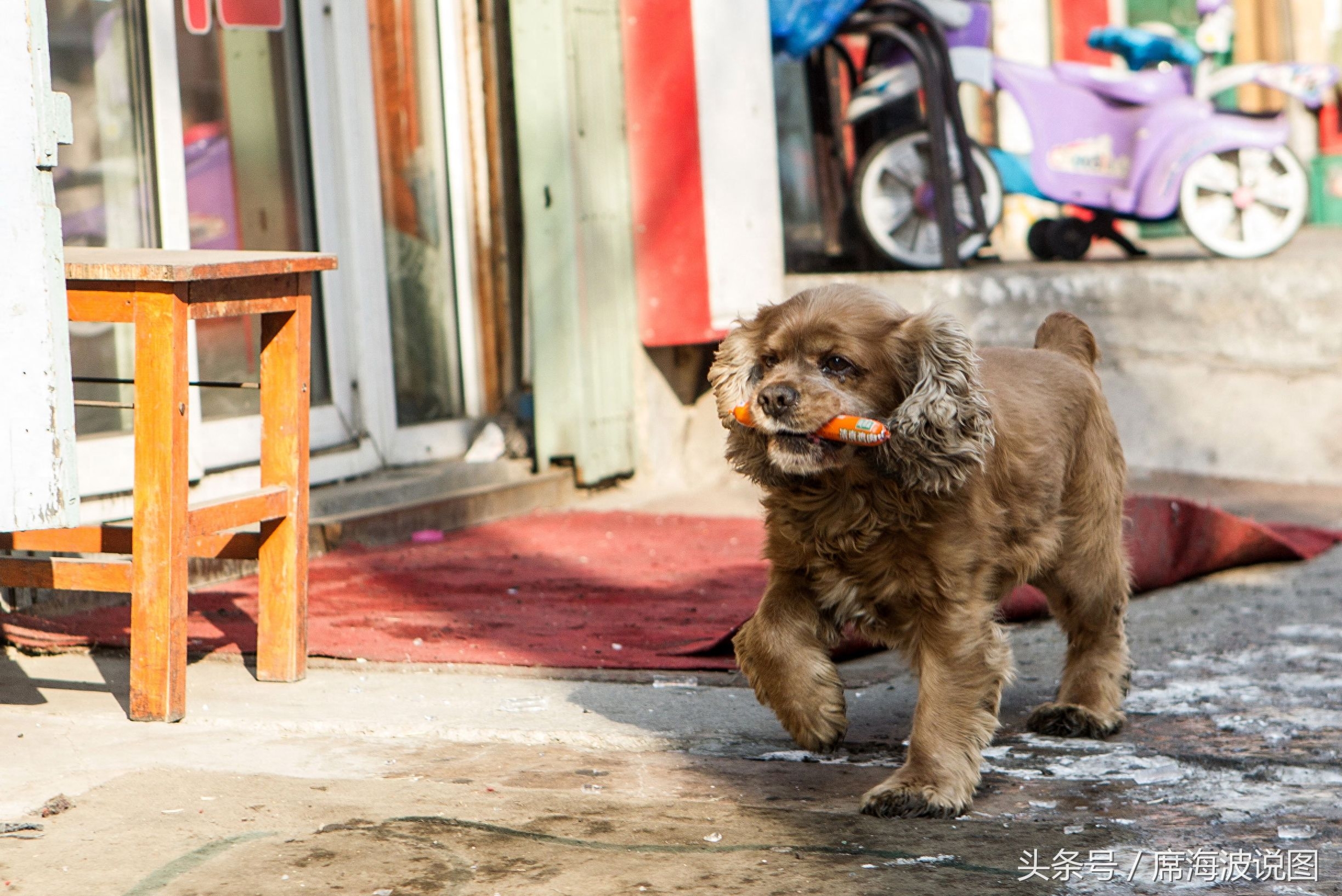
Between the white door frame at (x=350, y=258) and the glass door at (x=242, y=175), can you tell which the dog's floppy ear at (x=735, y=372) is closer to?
the glass door at (x=242, y=175)

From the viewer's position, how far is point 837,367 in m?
3.11

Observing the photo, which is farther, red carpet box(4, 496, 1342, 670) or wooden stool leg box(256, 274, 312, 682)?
red carpet box(4, 496, 1342, 670)

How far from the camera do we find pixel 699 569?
215 inches

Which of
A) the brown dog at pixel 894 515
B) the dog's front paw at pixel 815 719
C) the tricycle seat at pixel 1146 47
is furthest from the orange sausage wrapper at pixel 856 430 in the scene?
the tricycle seat at pixel 1146 47

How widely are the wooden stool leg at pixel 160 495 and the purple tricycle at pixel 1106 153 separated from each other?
4.66 meters

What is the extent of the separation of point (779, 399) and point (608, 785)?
2.67 ft

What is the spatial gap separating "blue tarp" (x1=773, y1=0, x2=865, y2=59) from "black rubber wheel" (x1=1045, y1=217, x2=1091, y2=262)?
5.96 feet

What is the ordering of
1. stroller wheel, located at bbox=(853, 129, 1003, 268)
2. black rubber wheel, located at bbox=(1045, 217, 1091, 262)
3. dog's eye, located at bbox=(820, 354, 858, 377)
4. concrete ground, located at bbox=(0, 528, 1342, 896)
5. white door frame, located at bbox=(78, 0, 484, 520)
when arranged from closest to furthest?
1. concrete ground, located at bbox=(0, 528, 1342, 896)
2. dog's eye, located at bbox=(820, 354, 858, 377)
3. white door frame, located at bbox=(78, 0, 484, 520)
4. stroller wheel, located at bbox=(853, 129, 1003, 268)
5. black rubber wheel, located at bbox=(1045, 217, 1091, 262)

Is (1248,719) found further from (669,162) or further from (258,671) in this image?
(669,162)

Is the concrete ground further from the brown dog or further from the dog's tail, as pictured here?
the dog's tail

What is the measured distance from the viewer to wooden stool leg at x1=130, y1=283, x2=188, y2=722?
132 inches

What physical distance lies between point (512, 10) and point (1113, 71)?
3182mm

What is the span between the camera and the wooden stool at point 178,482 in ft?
11.0

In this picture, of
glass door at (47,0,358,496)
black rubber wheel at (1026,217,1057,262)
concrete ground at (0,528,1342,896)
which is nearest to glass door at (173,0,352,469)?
glass door at (47,0,358,496)
